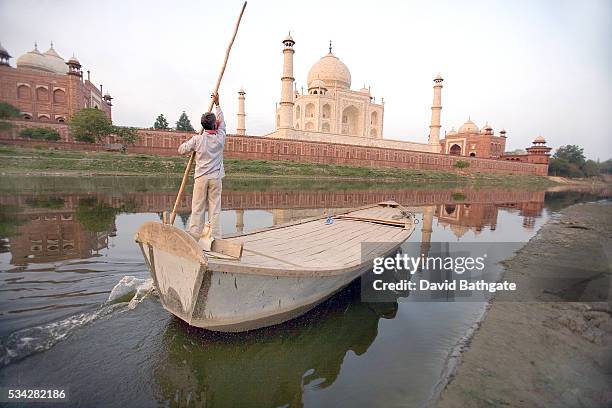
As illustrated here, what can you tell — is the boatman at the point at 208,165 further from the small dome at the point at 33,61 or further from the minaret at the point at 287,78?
the small dome at the point at 33,61

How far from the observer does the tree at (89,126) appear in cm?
2838

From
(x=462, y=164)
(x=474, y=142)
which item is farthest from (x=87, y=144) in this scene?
(x=474, y=142)

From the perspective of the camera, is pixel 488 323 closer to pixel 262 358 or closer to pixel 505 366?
pixel 505 366

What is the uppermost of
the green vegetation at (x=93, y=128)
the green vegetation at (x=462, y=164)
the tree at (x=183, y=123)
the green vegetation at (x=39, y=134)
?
the tree at (x=183, y=123)

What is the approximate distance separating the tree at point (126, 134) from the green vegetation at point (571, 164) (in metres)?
66.9

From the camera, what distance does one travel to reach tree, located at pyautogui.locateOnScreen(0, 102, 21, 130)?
89.6 ft

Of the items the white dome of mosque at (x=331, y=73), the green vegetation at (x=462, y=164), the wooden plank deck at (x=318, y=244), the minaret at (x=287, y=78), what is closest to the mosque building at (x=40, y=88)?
the minaret at (x=287, y=78)

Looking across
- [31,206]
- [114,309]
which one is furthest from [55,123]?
[114,309]

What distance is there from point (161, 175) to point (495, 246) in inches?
914

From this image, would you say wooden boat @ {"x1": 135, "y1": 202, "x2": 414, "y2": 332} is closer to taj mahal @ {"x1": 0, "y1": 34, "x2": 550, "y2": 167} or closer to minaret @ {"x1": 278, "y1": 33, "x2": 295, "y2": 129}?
taj mahal @ {"x1": 0, "y1": 34, "x2": 550, "y2": 167}

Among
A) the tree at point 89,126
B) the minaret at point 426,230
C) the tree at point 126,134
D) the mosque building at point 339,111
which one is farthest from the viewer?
the mosque building at point 339,111

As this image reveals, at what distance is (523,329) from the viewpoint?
13.5 ft

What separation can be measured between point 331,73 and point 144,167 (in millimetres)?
33174

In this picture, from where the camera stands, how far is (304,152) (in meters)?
38.9
